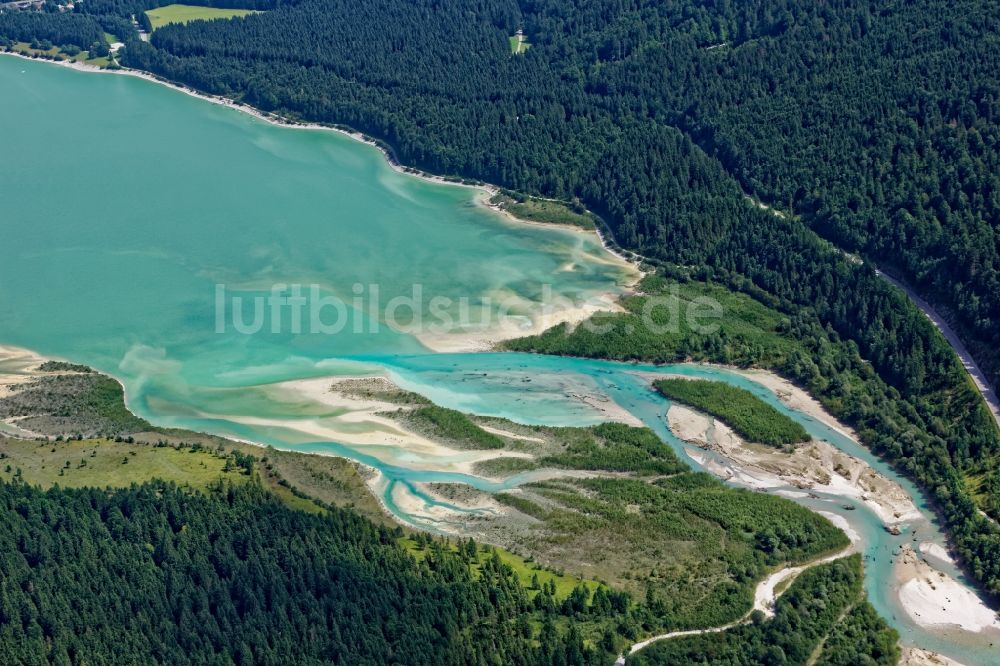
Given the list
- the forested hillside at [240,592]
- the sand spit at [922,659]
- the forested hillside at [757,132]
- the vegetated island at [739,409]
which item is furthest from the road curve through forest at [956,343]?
the forested hillside at [240,592]

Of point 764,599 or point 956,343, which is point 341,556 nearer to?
point 764,599

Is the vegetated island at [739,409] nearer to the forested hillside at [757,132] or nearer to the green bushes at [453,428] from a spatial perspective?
the forested hillside at [757,132]

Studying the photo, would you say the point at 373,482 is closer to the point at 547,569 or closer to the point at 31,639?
the point at 547,569

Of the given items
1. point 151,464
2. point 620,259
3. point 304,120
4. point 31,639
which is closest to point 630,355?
point 620,259

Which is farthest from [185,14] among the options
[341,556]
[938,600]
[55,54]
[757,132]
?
[938,600]

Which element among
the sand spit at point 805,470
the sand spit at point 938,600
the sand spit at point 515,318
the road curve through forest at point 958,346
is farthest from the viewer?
the sand spit at point 515,318

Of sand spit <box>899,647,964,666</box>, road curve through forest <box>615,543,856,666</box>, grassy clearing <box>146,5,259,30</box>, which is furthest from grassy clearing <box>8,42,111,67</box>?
sand spit <box>899,647,964,666</box>
